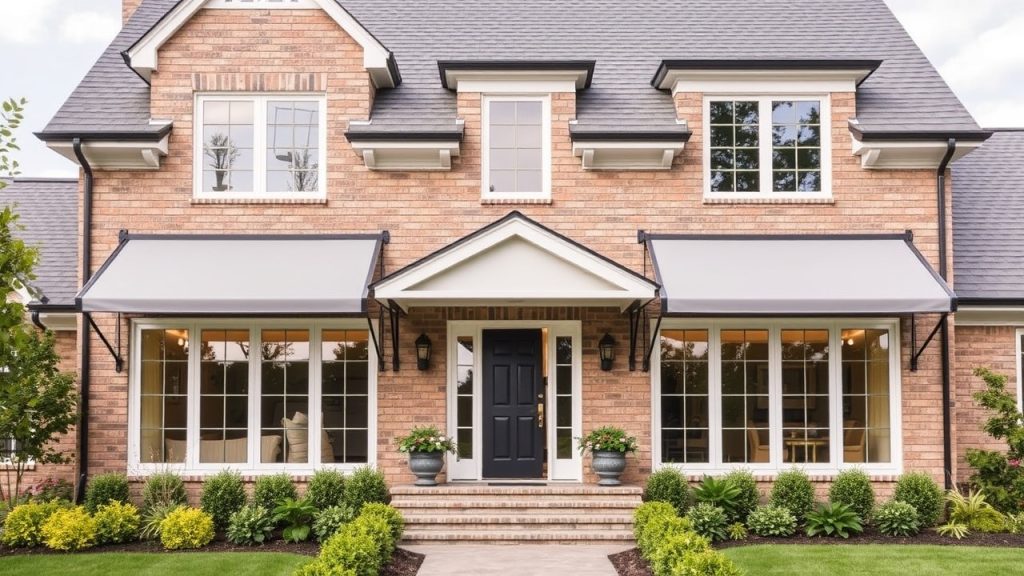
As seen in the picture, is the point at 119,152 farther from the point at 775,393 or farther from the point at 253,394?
the point at 775,393

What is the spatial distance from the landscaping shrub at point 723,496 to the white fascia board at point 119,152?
10.8 metres

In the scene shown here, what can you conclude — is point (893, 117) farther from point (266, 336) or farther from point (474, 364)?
point (266, 336)

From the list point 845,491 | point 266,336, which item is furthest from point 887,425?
point 266,336

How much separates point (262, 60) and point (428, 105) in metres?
3.03

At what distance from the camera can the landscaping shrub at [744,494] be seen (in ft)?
47.8

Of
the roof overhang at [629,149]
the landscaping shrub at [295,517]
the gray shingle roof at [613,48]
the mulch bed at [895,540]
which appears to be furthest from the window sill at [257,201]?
the mulch bed at [895,540]

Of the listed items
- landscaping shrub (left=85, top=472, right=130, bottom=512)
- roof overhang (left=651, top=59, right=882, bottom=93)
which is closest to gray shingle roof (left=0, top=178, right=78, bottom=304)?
landscaping shrub (left=85, top=472, right=130, bottom=512)

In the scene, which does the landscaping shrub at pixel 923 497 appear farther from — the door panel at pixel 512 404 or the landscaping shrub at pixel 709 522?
the door panel at pixel 512 404

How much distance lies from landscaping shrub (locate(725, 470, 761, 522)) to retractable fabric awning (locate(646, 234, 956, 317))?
2752mm

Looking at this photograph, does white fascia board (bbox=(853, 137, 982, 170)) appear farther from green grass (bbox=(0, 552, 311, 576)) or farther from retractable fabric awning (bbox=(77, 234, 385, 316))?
green grass (bbox=(0, 552, 311, 576))

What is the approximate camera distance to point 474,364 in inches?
635

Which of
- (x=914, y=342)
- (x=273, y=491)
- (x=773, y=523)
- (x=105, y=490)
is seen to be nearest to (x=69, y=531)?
(x=105, y=490)

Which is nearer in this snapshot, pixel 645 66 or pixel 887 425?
pixel 887 425

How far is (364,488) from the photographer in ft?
47.8
